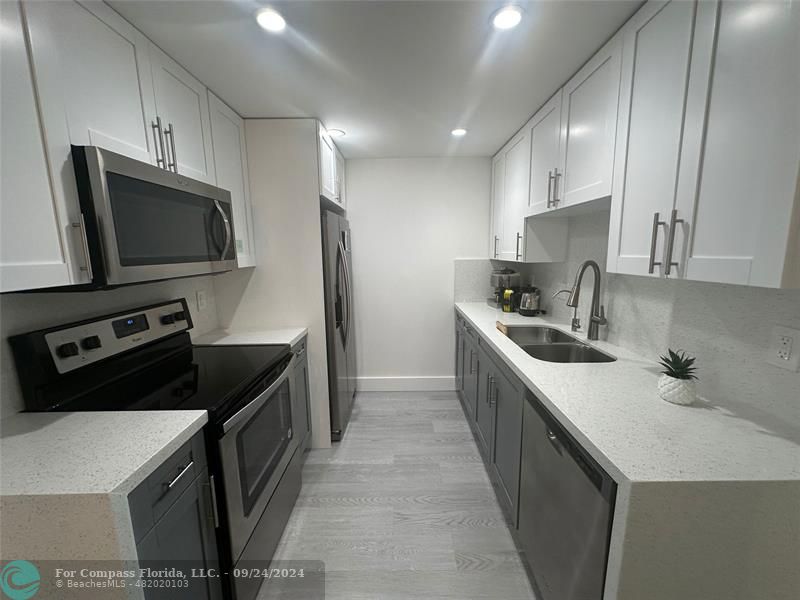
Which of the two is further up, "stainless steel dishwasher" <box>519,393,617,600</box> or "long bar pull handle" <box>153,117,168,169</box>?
"long bar pull handle" <box>153,117,168,169</box>

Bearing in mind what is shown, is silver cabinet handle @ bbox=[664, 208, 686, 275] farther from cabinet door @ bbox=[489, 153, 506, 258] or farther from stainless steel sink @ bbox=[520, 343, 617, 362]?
cabinet door @ bbox=[489, 153, 506, 258]

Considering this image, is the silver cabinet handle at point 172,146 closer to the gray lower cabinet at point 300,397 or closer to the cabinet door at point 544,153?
the gray lower cabinet at point 300,397

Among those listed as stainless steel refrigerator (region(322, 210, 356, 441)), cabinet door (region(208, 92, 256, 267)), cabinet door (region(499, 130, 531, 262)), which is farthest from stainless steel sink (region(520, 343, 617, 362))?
cabinet door (region(208, 92, 256, 267))

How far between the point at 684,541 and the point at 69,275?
1817mm

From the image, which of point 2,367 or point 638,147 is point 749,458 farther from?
point 2,367

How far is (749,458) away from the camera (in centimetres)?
80

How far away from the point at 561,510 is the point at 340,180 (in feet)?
9.02

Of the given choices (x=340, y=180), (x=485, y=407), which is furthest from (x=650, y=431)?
(x=340, y=180)

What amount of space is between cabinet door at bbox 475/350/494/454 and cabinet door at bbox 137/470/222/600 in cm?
150

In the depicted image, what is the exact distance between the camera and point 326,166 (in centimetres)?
234

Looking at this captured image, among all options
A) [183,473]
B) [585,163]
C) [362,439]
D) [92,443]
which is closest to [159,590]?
[183,473]

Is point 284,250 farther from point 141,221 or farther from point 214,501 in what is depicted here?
point 214,501

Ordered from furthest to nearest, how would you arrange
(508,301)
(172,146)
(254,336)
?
(508,301) < (254,336) < (172,146)

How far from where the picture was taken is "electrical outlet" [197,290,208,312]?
6.89 feet
